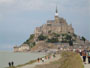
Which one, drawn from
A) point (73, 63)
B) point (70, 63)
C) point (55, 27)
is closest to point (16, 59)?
point (70, 63)

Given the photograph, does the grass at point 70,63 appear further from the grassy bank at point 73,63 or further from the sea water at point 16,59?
the sea water at point 16,59

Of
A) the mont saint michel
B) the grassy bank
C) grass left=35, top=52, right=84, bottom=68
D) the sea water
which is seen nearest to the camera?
the grassy bank

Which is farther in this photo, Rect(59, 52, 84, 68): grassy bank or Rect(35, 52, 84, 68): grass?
Rect(35, 52, 84, 68): grass

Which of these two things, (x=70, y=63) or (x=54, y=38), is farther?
(x=54, y=38)

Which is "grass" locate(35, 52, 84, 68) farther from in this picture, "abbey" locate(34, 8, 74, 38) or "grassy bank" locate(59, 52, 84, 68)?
"abbey" locate(34, 8, 74, 38)

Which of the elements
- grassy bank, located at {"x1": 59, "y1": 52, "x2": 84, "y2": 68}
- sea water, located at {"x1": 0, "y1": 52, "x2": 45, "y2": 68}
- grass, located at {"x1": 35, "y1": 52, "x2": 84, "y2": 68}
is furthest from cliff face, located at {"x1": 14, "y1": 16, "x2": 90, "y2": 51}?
grassy bank, located at {"x1": 59, "y1": 52, "x2": 84, "y2": 68}

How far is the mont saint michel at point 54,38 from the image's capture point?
155 metres

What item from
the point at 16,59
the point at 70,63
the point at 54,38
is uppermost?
the point at 54,38

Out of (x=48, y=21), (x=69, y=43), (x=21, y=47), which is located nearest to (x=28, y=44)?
(x=21, y=47)

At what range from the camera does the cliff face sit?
15550cm

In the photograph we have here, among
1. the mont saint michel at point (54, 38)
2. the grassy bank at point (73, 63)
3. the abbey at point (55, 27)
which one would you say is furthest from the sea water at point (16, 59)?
the abbey at point (55, 27)

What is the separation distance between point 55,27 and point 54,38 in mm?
12850

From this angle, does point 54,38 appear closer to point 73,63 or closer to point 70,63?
point 70,63

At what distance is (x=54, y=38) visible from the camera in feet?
518
